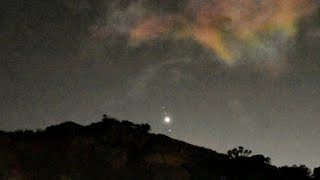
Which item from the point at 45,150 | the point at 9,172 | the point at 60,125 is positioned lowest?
the point at 9,172

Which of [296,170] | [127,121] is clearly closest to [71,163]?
[127,121]

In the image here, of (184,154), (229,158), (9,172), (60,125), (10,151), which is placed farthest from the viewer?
(229,158)

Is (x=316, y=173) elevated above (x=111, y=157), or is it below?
above

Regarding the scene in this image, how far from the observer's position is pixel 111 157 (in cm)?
4441

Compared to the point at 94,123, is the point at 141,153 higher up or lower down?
lower down

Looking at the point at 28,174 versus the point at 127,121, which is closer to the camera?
the point at 28,174

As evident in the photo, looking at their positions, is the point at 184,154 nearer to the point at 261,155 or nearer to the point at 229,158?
the point at 229,158

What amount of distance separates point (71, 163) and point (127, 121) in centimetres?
892

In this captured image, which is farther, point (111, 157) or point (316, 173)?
point (316, 173)

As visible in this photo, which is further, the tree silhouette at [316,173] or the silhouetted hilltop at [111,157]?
the tree silhouette at [316,173]

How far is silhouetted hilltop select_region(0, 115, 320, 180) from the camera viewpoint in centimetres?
4125

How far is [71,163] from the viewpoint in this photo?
4219 cm

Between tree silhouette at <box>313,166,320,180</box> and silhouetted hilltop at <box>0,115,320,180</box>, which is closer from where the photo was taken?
silhouetted hilltop at <box>0,115,320,180</box>

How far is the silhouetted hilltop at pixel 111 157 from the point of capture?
135 feet
